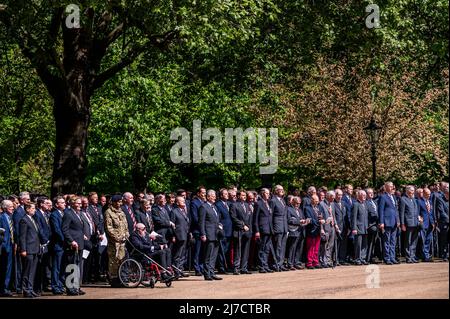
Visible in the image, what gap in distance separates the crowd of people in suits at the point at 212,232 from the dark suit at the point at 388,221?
3cm

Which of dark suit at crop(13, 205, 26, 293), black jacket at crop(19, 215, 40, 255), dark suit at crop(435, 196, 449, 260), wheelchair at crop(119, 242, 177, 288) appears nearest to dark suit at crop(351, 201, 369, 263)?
dark suit at crop(435, 196, 449, 260)

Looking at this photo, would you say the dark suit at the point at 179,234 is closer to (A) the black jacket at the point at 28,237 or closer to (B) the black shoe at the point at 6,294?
(A) the black jacket at the point at 28,237

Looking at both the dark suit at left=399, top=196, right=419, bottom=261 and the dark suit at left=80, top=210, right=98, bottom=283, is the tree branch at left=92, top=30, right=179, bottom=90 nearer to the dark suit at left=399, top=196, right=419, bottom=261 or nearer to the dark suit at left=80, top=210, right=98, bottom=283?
the dark suit at left=80, top=210, right=98, bottom=283

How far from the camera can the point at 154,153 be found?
4016cm

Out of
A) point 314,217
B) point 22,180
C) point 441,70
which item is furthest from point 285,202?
point 22,180

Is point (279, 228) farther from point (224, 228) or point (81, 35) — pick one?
point (81, 35)

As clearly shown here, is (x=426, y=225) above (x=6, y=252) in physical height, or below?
above

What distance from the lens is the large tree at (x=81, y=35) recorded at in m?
25.7

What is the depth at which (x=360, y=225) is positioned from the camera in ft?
86.5

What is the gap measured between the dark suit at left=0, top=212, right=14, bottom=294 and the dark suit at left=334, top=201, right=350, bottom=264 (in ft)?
31.7

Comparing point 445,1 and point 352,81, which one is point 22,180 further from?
point 445,1

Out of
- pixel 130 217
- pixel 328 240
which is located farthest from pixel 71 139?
pixel 328 240

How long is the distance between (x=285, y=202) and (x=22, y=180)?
2449 centimetres

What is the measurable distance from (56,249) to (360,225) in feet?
Answer: 31.4
